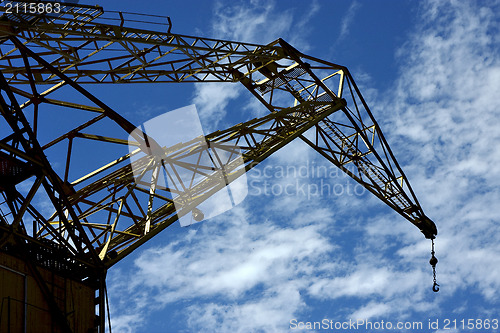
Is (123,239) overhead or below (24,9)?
below

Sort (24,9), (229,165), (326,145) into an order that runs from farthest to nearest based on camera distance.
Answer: (326,145) < (229,165) < (24,9)

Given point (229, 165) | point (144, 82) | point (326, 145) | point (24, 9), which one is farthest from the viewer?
point (326, 145)

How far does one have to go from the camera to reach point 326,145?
34.3 metres

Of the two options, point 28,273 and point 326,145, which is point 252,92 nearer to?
point 326,145

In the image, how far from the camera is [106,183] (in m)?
29.7

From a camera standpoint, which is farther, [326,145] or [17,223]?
[326,145]

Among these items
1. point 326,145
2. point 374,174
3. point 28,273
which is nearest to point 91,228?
point 28,273

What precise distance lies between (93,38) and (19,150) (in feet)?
14.2

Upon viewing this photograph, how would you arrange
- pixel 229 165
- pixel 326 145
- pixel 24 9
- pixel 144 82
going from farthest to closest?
1. pixel 326 145
2. pixel 229 165
3. pixel 144 82
4. pixel 24 9

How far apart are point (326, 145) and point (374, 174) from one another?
318cm

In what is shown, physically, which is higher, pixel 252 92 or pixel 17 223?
pixel 252 92

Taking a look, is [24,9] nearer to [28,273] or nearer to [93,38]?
[93,38]

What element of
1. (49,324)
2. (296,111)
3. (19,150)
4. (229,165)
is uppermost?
(296,111)

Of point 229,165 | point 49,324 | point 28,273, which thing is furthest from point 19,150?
point 229,165
